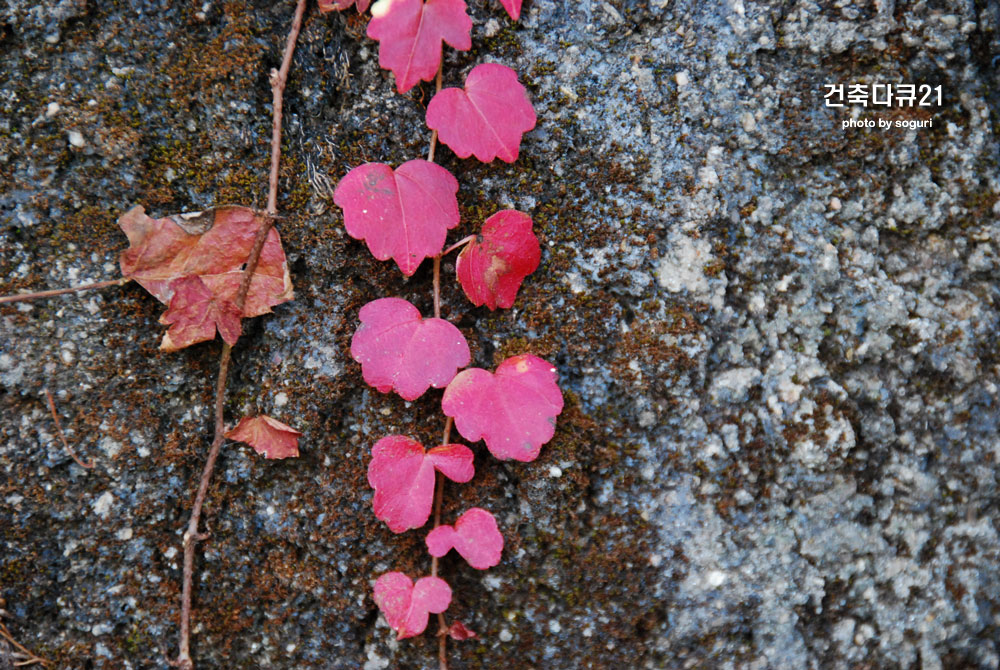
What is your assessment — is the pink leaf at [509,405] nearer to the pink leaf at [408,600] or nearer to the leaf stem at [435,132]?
the pink leaf at [408,600]

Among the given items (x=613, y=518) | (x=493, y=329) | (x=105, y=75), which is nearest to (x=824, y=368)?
(x=613, y=518)

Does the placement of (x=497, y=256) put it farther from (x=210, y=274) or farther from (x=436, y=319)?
(x=210, y=274)

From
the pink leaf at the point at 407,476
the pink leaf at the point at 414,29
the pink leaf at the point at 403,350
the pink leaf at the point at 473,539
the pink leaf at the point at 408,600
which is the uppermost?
the pink leaf at the point at 414,29

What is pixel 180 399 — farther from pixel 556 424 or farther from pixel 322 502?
pixel 556 424

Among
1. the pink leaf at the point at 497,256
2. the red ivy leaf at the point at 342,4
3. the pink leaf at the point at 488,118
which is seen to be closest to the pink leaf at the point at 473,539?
the pink leaf at the point at 497,256

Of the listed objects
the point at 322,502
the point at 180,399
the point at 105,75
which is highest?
the point at 105,75

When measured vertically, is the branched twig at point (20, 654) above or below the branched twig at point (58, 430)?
below

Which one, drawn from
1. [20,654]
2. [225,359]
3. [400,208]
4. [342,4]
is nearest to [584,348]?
[400,208]
